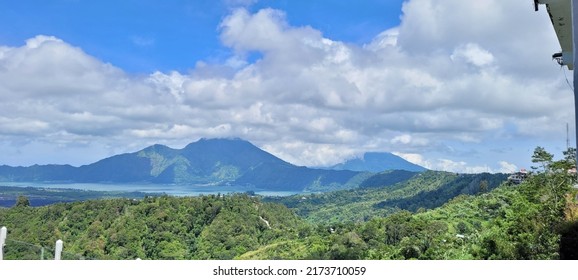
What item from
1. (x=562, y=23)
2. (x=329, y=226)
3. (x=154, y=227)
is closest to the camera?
(x=562, y=23)

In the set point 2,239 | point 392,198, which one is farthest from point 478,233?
point 392,198

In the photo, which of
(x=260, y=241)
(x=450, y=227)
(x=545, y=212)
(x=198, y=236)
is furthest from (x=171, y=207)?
(x=545, y=212)

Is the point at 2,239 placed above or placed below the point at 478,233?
above

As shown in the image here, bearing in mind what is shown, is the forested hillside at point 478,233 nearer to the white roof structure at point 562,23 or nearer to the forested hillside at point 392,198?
the white roof structure at point 562,23

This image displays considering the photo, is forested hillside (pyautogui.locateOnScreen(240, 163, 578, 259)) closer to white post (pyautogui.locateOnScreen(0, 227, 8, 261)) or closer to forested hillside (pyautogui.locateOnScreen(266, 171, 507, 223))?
white post (pyautogui.locateOnScreen(0, 227, 8, 261))

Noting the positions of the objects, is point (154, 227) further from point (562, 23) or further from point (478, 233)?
point (562, 23)

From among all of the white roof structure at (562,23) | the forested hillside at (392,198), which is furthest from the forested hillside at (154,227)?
the white roof structure at (562,23)

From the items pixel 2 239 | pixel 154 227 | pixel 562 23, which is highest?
pixel 562 23

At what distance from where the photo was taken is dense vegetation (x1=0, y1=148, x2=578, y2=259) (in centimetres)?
A: 1583

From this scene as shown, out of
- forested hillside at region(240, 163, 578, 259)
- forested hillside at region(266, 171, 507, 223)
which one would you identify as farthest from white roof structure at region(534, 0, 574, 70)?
forested hillside at region(266, 171, 507, 223)

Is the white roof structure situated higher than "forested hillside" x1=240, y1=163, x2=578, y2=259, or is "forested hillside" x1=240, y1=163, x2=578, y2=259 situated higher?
the white roof structure

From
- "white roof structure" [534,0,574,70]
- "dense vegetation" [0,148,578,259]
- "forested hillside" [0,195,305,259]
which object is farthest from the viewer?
"forested hillside" [0,195,305,259]

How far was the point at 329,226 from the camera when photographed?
176 feet

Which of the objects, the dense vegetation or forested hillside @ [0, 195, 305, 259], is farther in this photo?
forested hillside @ [0, 195, 305, 259]
